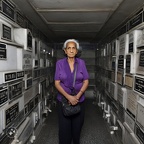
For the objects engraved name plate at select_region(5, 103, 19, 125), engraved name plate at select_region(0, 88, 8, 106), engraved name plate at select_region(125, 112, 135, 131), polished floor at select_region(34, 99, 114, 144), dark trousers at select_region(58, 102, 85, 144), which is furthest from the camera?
polished floor at select_region(34, 99, 114, 144)

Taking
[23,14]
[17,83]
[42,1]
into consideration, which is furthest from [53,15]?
[17,83]

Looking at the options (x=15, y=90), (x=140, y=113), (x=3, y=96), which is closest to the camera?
(x=3, y=96)

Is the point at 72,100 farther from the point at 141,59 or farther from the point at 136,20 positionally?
the point at 136,20

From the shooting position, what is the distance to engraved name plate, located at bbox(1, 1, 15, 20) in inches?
50.3

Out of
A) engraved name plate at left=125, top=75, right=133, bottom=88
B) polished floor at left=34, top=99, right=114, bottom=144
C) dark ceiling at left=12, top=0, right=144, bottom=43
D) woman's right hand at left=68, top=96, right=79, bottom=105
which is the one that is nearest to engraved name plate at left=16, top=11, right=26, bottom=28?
dark ceiling at left=12, top=0, right=144, bottom=43

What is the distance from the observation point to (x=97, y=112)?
11.7ft

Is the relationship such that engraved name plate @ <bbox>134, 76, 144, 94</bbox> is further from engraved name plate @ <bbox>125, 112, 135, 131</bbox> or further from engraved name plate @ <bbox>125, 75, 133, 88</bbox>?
engraved name plate @ <bbox>125, 112, 135, 131</bbox>

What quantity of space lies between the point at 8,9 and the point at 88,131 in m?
2.06

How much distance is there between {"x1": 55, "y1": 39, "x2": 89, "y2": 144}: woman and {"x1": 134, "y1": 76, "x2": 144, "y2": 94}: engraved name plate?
1.62ft

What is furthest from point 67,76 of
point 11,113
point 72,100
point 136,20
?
point 136,20

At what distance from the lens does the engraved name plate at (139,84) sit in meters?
1.33

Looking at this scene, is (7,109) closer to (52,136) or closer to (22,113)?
(22,113)

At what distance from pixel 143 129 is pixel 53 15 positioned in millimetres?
1470

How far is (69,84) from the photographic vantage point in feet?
5.38
